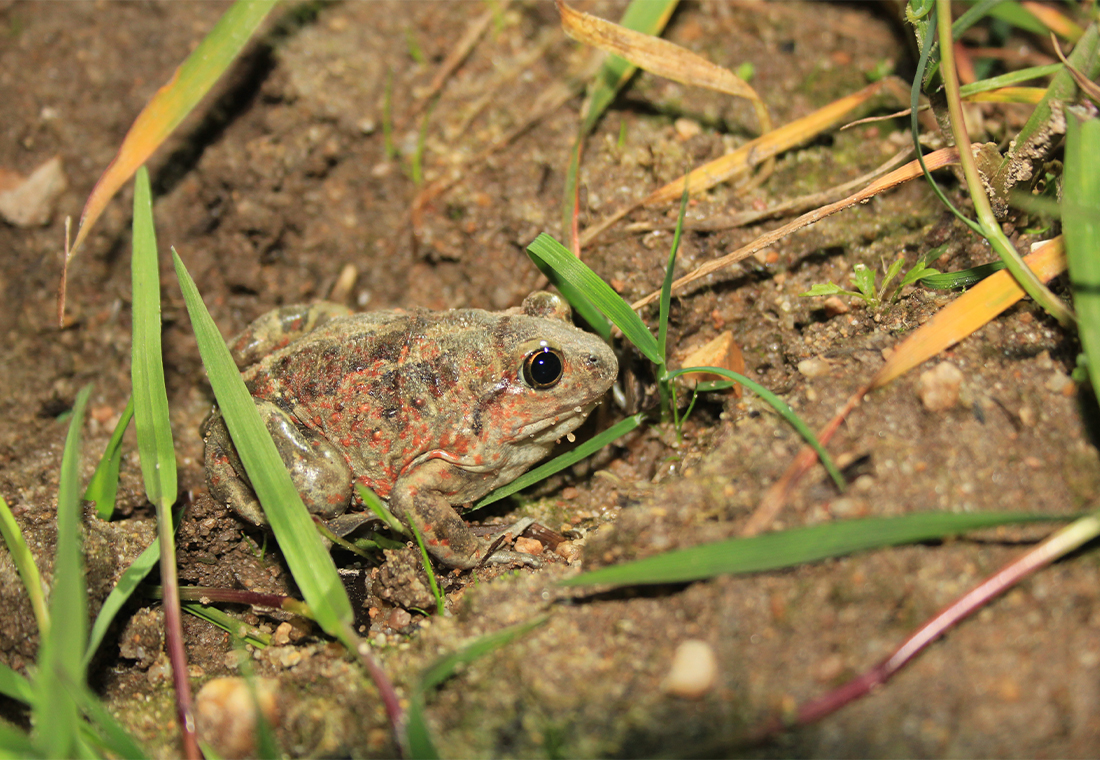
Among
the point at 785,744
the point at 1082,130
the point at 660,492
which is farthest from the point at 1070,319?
the point at 785,744

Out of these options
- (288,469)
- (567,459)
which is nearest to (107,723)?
(288,469)

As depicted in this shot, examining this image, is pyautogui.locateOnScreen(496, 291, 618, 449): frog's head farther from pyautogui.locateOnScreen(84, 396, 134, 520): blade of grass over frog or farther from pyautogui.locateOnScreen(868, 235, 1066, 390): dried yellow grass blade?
pyautogui.locateOnScreen(84, 396, 134, 520): blade of grass over frog

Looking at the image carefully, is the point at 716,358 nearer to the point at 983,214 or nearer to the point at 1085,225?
the point at 983,214

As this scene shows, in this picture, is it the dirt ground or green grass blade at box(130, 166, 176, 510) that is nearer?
the dirt ground

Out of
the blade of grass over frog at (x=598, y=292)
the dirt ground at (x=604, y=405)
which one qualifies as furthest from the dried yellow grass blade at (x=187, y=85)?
the blade of grass over frog at (x=598, y=292)

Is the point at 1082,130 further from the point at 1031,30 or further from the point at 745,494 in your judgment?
the point at 1031,30

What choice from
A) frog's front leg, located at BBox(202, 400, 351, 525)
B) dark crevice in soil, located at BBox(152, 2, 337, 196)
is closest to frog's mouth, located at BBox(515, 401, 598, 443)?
frog's front leg, located at BBox(202, 400, 351, 525)
